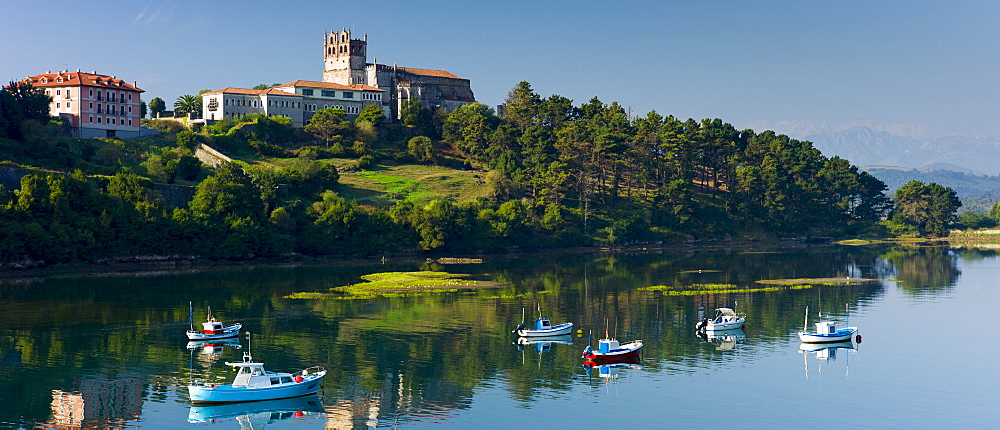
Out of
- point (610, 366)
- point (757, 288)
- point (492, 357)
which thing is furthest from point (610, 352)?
point (757, 288)

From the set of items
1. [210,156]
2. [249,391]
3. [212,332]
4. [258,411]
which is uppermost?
[210,156]

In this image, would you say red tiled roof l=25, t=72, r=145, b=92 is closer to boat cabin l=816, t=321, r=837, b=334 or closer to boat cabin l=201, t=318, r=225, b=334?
boat cabin l=201, t=318, r=225, b=334

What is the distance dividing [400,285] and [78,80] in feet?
312

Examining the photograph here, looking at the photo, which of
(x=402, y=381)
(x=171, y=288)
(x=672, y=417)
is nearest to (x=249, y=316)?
(x=171, y=288)

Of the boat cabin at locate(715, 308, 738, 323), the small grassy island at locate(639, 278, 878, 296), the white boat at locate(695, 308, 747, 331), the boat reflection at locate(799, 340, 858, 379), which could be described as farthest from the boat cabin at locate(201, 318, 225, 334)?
the small grassy island at locate(639, 278, 878, 296)

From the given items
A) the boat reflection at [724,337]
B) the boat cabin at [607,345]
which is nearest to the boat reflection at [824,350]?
the boat reflection at [724,337]

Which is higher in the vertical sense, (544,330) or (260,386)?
(544,330)

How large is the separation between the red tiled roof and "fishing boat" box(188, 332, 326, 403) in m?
138

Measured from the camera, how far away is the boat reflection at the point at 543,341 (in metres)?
85.1

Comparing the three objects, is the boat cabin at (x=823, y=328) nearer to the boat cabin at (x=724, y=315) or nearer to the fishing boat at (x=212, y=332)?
the boat cabin at (x=724, y=315)

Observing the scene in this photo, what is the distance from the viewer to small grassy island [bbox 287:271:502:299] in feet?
386

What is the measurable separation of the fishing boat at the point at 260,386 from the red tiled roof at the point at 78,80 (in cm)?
13827

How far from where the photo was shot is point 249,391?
6538cm

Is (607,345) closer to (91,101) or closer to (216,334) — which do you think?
(216,334)
